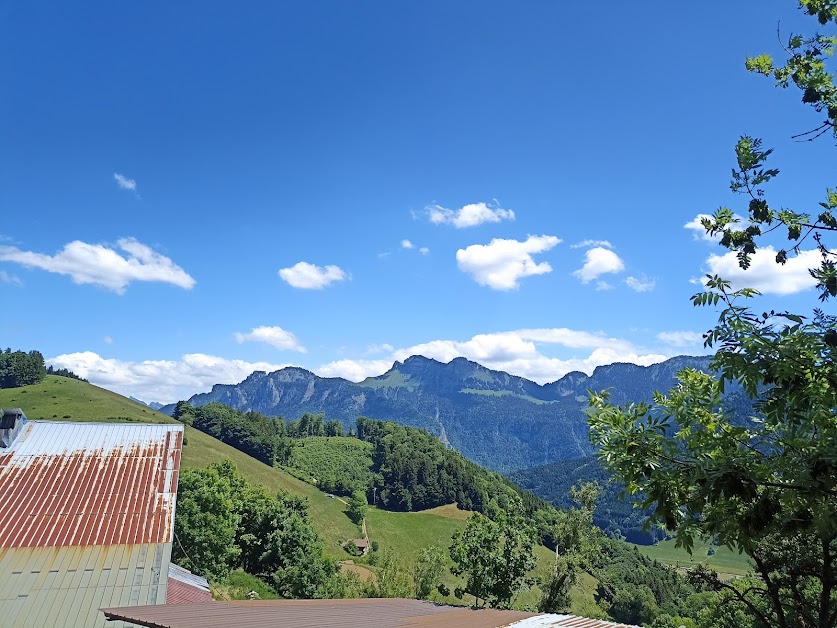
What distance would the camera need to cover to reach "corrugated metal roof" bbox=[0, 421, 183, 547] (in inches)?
733

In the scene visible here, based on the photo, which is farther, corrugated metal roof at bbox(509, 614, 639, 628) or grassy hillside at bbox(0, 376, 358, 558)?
grassy hillside at bbox(0, 376, 358, 558)

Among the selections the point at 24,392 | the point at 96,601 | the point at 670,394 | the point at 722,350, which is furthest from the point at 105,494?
the point at 24,392

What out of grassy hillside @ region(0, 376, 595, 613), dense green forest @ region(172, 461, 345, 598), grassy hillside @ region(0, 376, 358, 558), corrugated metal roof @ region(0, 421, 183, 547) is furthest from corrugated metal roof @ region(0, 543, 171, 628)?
grassy hillside @ region(0, 376, 358, 558)

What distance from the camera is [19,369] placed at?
5881 inches

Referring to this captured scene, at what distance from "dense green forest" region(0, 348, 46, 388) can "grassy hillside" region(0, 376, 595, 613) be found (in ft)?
14.2

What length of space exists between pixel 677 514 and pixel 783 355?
7.02 feet

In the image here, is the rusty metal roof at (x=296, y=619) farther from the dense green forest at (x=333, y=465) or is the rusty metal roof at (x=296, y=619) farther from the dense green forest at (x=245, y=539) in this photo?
the dense green forest at (x=333, y=465)

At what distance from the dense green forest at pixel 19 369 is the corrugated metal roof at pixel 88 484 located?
158601 mm

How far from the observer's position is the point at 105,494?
2041cm

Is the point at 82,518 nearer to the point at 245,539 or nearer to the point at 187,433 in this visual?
the point at 245,539

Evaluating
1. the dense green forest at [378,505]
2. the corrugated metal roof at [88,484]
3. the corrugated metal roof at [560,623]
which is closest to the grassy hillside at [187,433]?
the dense green forest at [378,505]

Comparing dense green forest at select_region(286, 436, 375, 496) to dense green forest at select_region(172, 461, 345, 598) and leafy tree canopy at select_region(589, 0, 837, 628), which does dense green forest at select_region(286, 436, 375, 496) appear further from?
leafy tree canopy at select_region(589, 0, 837, 628)

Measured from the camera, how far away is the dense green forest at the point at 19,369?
14750cm

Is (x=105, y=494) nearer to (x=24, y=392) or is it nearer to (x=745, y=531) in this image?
(x=745, y=531)
